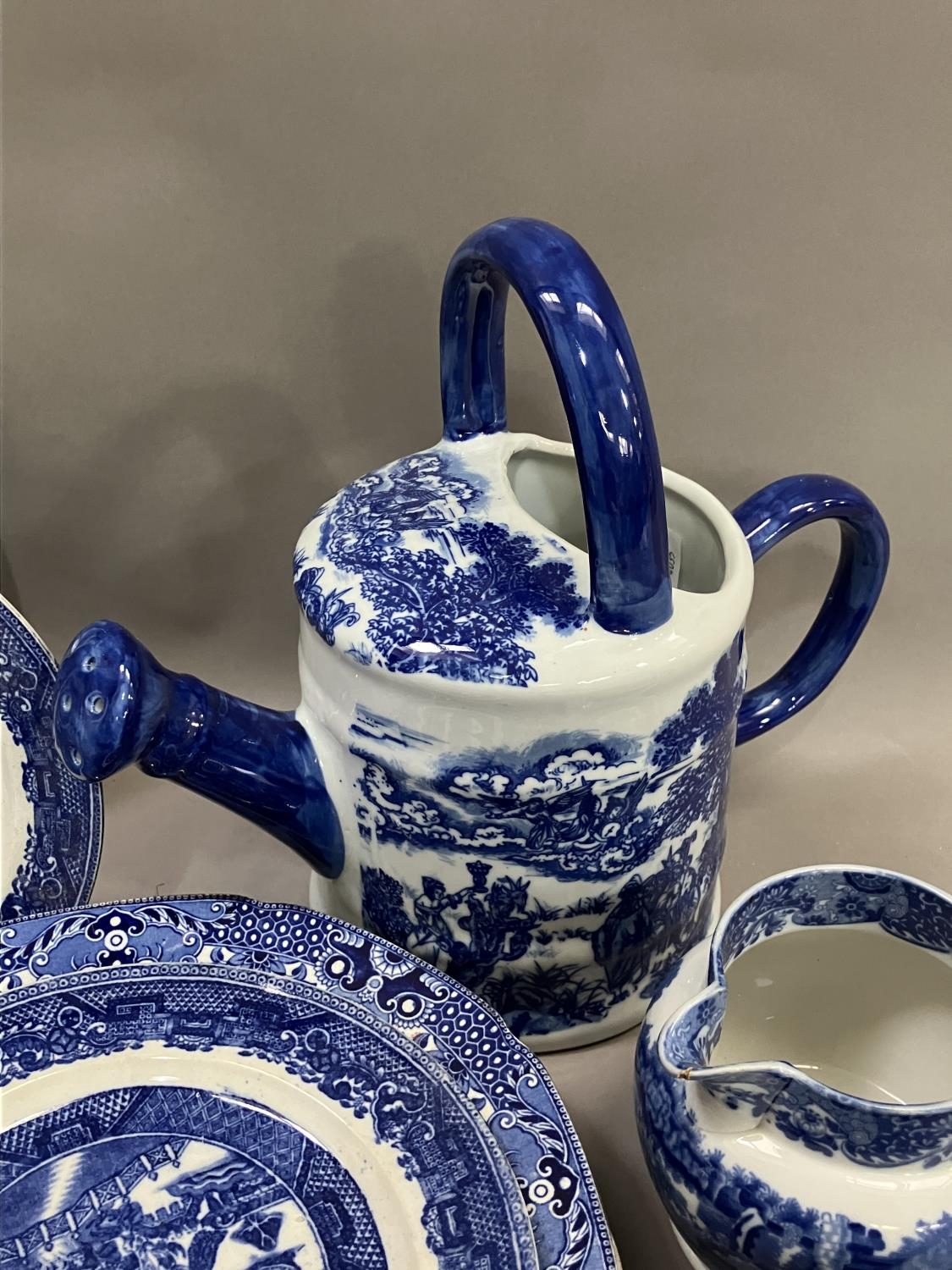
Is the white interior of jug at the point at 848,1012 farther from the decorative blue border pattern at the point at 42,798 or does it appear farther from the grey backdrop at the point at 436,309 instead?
the decorative blue border pattern at the point at 42,798

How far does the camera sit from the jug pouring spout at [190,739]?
0.56 metres

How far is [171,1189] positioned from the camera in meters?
0.55

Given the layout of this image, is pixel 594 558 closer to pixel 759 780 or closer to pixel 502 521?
pixel 502 521

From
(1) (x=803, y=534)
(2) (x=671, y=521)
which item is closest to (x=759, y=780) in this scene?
(1) (x=803, y=534)

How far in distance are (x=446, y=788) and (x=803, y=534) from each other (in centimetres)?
49

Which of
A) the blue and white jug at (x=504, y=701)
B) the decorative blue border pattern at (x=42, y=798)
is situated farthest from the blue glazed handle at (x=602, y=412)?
the decorative blue border pattern at (x=42, y=798)

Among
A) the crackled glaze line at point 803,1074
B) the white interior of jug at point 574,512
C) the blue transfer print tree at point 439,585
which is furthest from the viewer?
the white interior of jug at point 574,512

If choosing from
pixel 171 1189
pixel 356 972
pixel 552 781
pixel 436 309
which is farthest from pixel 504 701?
pixel 436 309

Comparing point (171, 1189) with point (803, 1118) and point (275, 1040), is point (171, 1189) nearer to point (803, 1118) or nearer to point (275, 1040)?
point (275, 1040)

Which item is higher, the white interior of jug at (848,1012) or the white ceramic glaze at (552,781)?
the white ceramic glaze at (552,781)

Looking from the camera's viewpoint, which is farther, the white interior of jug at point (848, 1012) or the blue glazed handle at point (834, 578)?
the blue glazed handle at point (834, 578)

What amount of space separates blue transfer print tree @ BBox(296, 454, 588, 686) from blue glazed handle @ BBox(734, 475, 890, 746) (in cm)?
19

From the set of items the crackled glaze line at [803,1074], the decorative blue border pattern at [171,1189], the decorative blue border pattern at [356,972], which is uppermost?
the crackled glaze line at [803,1074]

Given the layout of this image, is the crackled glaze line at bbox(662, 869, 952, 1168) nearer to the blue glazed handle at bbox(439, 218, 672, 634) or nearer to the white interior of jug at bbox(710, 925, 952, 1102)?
the white interior of jug at bbox(710, 925, 952, 1102)
